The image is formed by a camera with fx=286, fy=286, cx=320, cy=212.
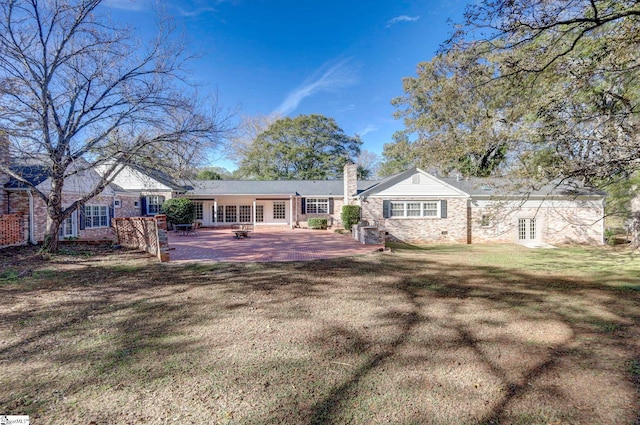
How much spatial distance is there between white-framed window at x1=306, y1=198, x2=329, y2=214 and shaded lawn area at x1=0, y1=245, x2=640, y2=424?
608 inches

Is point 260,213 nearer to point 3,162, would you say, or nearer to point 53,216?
point 53,216

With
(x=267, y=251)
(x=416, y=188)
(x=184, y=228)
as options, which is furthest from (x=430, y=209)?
(x=184, y=228)

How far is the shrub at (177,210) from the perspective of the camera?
19250 mm

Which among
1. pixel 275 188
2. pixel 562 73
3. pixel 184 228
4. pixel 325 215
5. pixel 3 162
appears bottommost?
pixel 184 228

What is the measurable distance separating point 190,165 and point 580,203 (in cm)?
2161

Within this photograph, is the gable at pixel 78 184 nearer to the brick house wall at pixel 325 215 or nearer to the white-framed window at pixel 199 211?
the white-framed window at pixel 199 211

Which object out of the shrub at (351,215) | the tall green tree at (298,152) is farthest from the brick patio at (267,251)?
the tall green tree at (298,152)

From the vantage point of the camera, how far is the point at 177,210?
19.2m

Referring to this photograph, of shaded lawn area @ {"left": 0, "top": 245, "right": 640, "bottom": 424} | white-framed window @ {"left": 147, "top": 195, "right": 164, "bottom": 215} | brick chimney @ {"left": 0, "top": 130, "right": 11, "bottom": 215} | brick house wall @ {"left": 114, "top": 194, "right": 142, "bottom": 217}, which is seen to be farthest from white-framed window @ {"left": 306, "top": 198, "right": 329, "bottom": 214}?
brick chimney @ {"left": 0, "top": 130, "right": 11, "bottom": 215}

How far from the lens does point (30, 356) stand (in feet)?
11.5

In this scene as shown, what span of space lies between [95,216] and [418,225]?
18.8 meters

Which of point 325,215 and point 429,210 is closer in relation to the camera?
point 429,210

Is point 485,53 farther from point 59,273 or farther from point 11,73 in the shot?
point 11,73

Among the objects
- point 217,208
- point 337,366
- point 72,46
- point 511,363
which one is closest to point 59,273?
point 72,46
